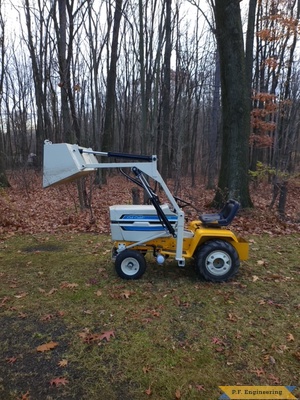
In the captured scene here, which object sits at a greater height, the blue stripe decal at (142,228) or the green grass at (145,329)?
the blue stripe decal at (142,228)

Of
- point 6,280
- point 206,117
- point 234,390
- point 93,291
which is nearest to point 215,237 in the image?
point 93,291

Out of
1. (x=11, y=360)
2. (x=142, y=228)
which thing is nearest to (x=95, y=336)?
(x=11, y=360)

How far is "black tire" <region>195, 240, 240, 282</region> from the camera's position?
14.8 feet

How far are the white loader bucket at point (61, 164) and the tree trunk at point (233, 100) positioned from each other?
5587mm

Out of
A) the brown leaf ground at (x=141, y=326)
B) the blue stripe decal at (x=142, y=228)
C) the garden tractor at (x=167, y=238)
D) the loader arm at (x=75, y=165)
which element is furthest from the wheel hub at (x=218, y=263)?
the blue stripe decal at (x=142, y=228)

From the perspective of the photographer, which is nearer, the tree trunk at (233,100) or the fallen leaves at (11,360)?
the fallen leaves at (11,360)

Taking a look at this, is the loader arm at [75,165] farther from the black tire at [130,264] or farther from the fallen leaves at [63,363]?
the fallen leaves at [63,363]

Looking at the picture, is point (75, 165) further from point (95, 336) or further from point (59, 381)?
point (59, 381)

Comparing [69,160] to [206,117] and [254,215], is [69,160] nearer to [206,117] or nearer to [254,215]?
[254,215]

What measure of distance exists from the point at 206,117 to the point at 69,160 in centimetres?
2878

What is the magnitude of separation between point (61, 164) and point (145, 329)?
237cm

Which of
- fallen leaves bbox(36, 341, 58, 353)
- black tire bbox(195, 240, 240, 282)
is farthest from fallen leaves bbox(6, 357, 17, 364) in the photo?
black tire bbox(195, 240, 240, 282)

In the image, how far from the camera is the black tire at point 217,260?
4.50 meters

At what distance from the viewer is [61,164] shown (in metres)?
4.12
